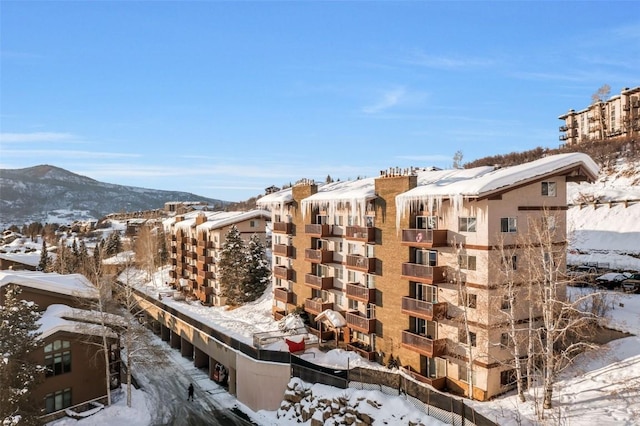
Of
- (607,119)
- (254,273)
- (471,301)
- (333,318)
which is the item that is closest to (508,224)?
(471,301)

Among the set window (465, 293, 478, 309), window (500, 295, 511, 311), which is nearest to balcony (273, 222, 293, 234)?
window (465, 293, 478, 309)

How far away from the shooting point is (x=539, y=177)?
24.1m

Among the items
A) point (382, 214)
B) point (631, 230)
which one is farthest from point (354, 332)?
point (631, 230)

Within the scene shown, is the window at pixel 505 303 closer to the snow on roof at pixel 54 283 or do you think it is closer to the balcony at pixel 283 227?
the balcony at pixel 283 227

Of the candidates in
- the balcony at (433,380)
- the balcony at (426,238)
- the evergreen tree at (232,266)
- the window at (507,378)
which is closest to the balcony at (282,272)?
the evergreen tree at (232,266)

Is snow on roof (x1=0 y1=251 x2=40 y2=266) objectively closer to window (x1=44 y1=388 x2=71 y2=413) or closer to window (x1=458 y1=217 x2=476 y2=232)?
A: window (x1=44 y1=388 x2=71 y2=413)

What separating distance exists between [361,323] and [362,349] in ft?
7.43

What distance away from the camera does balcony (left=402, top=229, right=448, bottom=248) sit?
25219mm

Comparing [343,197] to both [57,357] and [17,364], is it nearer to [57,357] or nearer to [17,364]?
[57,357]

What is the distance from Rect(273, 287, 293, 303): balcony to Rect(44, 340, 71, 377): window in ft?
57.6

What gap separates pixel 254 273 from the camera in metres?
48.0

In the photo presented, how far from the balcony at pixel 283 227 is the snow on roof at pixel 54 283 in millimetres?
16547

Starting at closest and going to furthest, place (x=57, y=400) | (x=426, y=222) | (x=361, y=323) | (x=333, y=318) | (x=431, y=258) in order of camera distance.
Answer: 1. (x=431, y=258)
2. (x=426, y=222)
3. (x=57, y=400)
4. (x=361, y=323)
5. (x=333, y=318)

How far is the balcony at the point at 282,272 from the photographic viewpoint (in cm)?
4075
